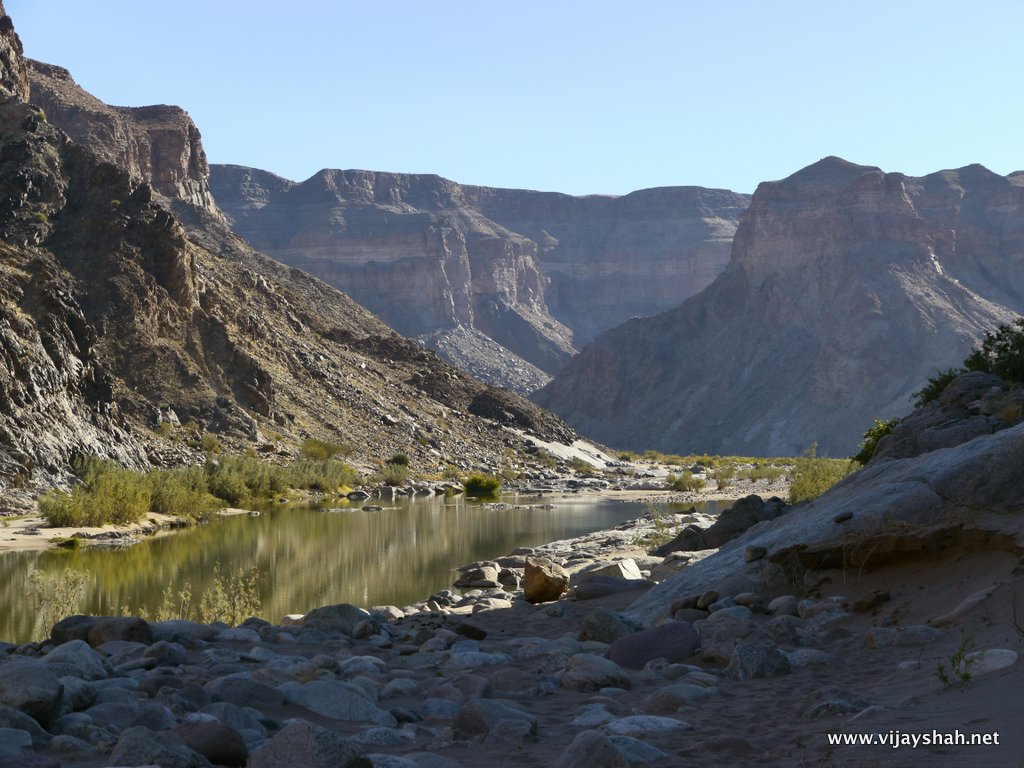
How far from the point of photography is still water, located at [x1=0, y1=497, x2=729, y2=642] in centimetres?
2097

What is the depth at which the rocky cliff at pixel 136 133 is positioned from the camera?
4466 inches

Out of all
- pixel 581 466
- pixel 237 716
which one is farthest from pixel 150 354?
pixel 237 716

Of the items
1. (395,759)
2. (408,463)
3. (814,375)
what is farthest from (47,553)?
(814,375)

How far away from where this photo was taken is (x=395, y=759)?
22.0 ft

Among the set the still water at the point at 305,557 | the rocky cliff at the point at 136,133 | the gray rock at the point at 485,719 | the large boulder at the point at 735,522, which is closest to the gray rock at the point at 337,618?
the still water at the point at 305,557

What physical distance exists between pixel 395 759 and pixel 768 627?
545cm

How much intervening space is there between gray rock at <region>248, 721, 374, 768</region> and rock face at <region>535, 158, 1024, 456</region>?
118752mm

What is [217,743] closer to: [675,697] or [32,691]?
[32,691]

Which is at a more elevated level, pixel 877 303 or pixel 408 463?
pixel 877 303

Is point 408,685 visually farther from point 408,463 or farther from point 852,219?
point 852,219

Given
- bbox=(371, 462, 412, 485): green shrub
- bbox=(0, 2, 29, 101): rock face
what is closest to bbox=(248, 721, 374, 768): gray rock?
bbox=(371, 462, 412, 485): green shrub

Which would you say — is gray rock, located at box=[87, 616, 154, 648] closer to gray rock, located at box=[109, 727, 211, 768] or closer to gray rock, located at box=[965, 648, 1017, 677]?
gray rock, located at box=[109, 727, 211, 768]

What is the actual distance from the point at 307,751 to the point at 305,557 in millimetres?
22178

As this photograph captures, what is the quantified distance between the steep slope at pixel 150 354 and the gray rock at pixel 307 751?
105 feet
